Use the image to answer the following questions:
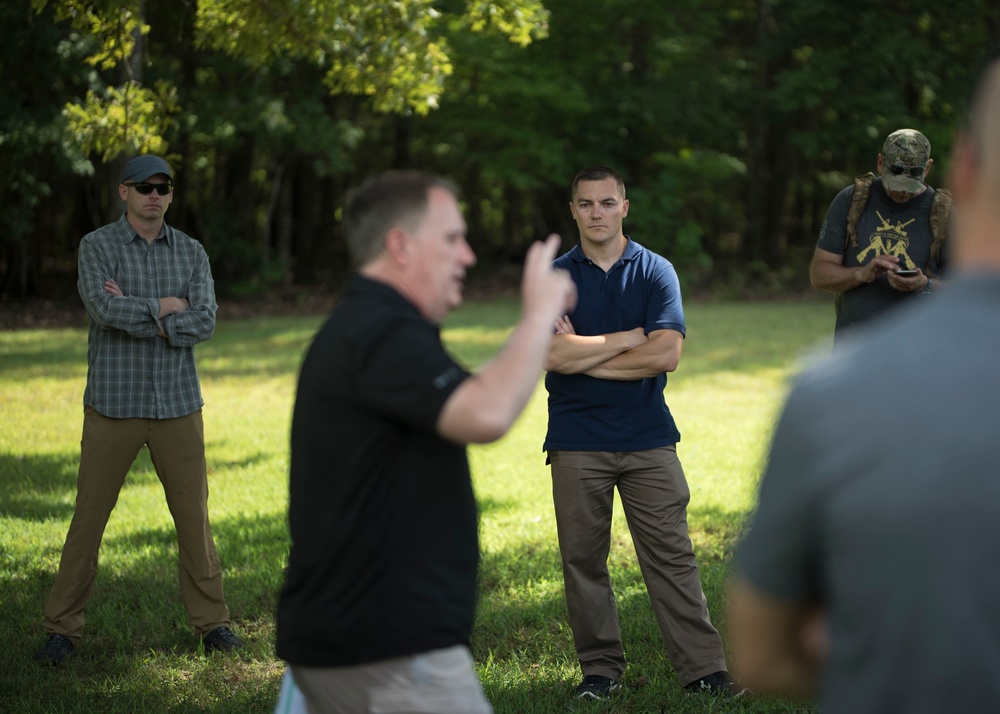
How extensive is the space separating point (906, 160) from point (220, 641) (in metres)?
4.34

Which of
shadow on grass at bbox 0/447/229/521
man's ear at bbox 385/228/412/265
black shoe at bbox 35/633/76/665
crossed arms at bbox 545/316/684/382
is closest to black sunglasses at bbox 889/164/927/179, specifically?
crossed arms at bbox 545/316/684/382

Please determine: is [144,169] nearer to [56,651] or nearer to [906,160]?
[56,651]

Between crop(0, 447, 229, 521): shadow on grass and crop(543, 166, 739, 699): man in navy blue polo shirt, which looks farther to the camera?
crop(0, 447, 229, 521): shadow on grass

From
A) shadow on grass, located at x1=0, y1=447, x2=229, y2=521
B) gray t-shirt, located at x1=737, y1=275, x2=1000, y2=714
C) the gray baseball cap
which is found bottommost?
shadow on grass, located at x1=0, y1=447, x2=229, y2=521

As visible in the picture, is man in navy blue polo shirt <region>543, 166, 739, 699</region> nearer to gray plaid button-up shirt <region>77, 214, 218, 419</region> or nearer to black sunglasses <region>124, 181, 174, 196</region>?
gray plaid button-up shirt <region>77, 214, 218, 419</region>

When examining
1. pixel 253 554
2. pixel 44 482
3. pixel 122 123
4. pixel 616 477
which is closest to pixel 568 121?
pixel 122 123

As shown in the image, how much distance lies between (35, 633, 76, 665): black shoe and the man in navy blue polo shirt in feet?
8.73

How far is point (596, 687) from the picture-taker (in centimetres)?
494

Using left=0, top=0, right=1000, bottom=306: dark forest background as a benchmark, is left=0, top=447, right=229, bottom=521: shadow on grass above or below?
below

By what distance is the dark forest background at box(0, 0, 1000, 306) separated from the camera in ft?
78.2

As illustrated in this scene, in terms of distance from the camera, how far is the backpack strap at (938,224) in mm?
5180

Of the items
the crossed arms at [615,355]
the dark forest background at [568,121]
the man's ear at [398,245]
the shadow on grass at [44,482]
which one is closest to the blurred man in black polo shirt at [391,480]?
the man's ear at [398,245]

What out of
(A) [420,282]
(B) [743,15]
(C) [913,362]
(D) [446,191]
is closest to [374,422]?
(A) [420,282]

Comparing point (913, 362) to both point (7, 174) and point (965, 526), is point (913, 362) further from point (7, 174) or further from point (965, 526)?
point (7, 174)
